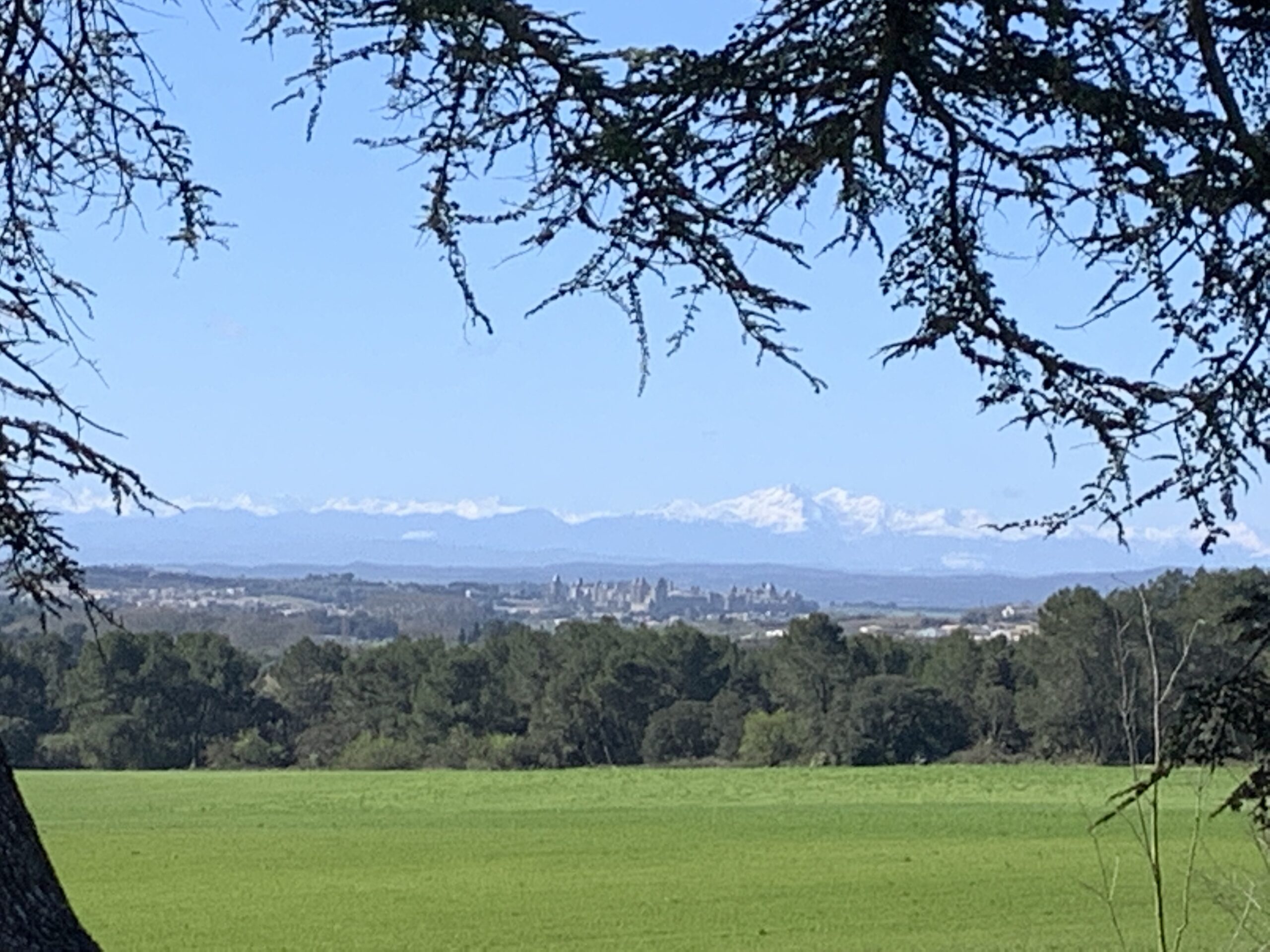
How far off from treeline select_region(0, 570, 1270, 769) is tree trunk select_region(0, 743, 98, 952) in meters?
37.9

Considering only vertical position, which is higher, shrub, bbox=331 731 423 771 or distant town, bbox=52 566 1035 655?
distant town, bbox=52 566 1035 655

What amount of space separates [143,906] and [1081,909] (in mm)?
10018

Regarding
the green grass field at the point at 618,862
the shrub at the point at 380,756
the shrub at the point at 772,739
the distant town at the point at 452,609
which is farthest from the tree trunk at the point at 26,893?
the shrub at the point at 380,756

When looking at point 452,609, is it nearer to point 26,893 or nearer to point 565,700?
point 565,700

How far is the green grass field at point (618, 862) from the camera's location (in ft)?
56.4

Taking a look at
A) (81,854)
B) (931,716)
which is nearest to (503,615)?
(931,716)

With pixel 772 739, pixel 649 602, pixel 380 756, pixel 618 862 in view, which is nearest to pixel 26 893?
pixel 618 862

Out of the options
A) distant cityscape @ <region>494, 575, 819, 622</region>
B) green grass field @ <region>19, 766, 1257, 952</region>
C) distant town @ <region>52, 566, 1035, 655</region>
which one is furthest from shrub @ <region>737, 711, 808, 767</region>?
distant cityscape @ <region>494, 575, 819, 622</region>

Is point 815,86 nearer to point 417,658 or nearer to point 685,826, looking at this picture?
point 685,826

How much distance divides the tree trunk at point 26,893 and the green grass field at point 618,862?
7977 millimetres

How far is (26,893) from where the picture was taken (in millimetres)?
2896

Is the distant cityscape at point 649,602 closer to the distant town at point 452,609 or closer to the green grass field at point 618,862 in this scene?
the distant town at point 452,609

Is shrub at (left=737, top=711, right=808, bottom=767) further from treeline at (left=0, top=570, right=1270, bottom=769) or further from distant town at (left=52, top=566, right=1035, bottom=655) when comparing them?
distant town at (left=52, top=566, right=1035, bottom=655)

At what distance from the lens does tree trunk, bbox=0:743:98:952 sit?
9.27 feet
